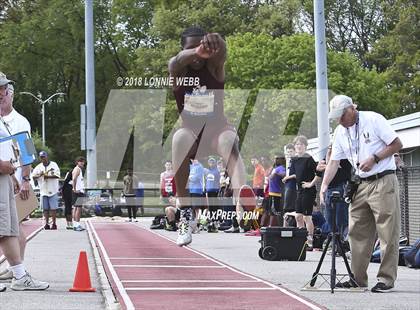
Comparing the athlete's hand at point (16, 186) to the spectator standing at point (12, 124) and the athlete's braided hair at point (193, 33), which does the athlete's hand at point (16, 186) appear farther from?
the athlete's braided hair at point (193, 33)

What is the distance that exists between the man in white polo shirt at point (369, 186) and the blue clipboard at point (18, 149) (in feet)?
10.5

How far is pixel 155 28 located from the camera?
37.8 m

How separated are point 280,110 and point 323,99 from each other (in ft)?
91.8

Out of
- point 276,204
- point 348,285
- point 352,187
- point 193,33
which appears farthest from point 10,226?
point 276,204

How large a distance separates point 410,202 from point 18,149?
882cm

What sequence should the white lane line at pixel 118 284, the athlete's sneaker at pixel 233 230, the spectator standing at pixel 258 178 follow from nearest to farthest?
the white lane line at pixel 118 284, the spectator standing at pixel 258 178, the athlete's sneaker at pixel 233 230

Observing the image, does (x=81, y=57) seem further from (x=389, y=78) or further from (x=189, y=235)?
(x=189, y=235)

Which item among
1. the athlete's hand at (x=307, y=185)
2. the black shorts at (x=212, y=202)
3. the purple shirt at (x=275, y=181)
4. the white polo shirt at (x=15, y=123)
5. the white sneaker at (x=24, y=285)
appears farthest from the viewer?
the purple shirt at (x=275, y=181)

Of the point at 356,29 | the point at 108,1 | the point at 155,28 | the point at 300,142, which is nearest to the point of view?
the point at 300,142

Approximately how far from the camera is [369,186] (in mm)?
9945

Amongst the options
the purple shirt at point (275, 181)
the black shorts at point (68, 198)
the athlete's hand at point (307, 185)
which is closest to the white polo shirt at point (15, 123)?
the athlete's hand at point (307, 185)

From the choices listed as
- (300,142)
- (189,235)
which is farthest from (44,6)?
(189,235)

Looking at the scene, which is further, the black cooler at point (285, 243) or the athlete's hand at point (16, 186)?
the black cooler at point (285, 243)

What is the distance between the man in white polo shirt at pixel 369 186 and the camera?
9.78 m
